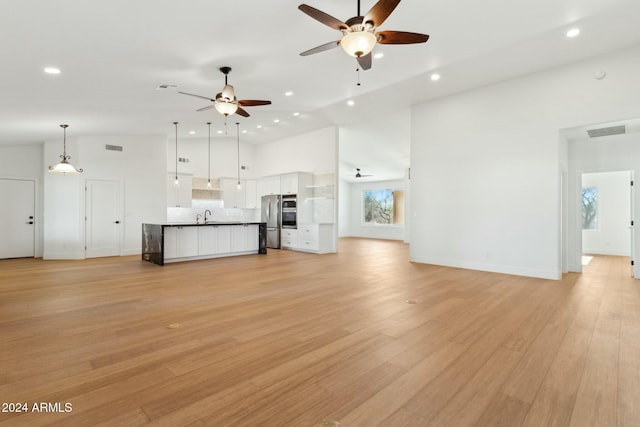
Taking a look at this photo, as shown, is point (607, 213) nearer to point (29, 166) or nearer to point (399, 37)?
point (399, 37)

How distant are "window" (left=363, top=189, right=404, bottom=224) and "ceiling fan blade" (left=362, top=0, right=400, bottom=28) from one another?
11143 mm

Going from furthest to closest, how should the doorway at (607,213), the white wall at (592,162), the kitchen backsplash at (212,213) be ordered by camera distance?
the kitchen backsplash at (212,213) < the doorway at (607,213) < the white wall at (592,162)

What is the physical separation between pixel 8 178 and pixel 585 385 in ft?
37.6

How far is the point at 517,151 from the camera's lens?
18.8 ft

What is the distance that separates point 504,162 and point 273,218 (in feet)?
21.6

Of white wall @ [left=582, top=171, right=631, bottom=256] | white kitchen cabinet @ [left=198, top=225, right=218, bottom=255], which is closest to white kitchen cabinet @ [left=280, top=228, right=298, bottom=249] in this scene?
white kitchen cabinet @ [left=198, top=225, right=218, bottom=255]

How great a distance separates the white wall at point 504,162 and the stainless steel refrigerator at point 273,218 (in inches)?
173

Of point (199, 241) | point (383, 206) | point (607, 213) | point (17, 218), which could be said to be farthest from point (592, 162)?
point (17, 218)

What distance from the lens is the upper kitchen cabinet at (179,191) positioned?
30.7 ft

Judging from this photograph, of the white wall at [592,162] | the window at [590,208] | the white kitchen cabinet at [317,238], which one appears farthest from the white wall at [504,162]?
the window at [590,208]

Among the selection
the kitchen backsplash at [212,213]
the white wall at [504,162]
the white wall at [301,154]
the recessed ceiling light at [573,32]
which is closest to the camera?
the recessed ceiling light at [573,32]

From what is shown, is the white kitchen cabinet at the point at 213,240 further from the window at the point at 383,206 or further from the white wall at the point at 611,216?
the white wall at the point at 611,216

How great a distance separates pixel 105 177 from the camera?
26.5 ft

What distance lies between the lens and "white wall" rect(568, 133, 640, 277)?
18.9 ft
